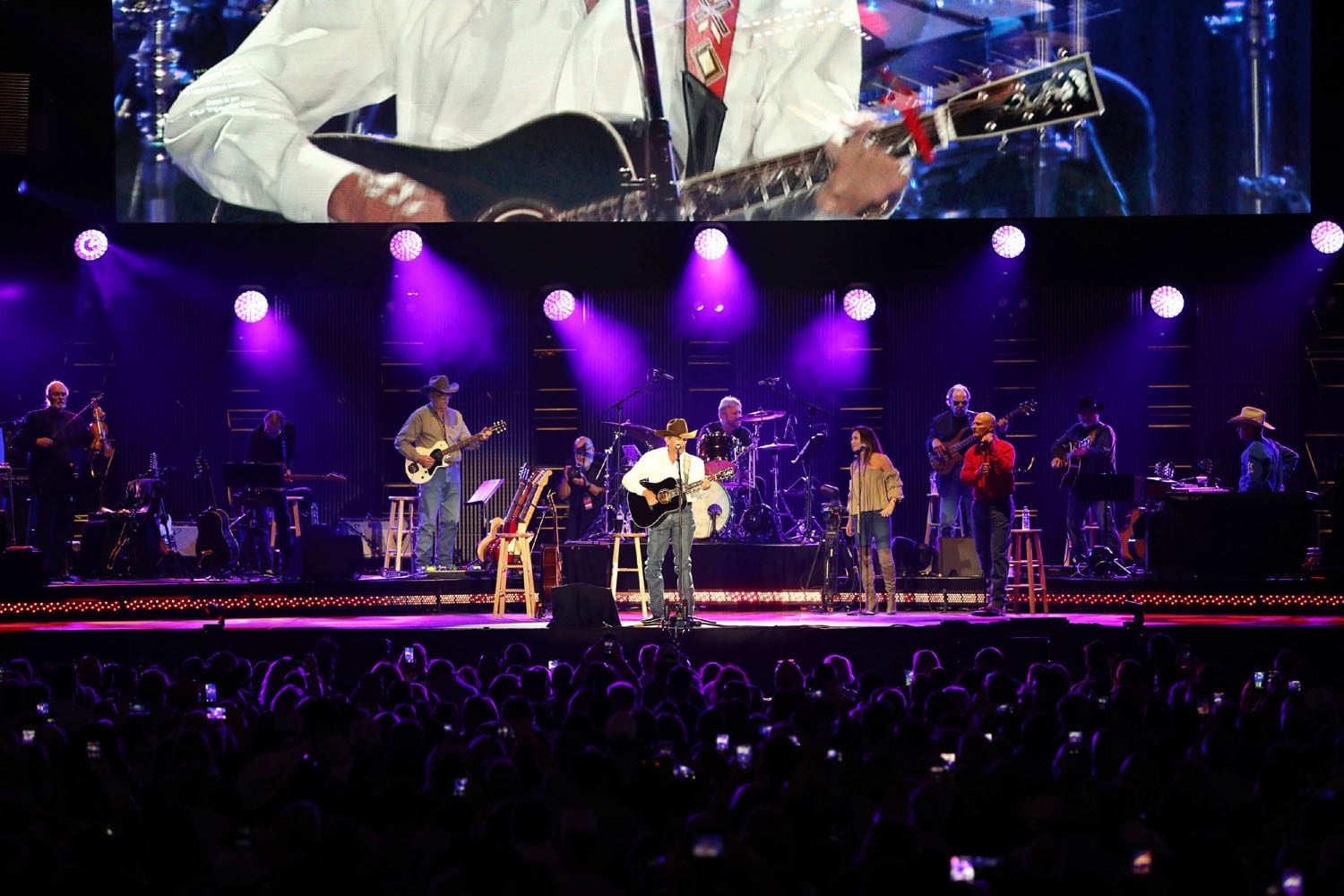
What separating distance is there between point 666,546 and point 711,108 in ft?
16.0

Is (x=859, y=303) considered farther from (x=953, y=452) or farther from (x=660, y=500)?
(x=660, y=500)

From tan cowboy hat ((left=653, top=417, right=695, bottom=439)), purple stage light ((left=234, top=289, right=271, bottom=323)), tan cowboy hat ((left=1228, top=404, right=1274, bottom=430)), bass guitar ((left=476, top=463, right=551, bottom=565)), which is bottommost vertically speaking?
bass guitar ((left=476, top=463, right=551, bottom=565))

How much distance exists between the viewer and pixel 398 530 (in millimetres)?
13727

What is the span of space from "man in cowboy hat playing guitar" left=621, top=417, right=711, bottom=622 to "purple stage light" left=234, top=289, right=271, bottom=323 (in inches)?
240

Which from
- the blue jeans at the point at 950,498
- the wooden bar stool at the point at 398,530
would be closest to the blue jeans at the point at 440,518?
the wooden bar stool at the point at 398,530

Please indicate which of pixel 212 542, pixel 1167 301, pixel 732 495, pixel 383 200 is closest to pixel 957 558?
pixel 732 495

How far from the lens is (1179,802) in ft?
14.1

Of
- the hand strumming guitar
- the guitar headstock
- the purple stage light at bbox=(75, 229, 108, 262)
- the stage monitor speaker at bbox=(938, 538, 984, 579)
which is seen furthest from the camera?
the purple stage light at bbox=(75, 229, 108, 262)

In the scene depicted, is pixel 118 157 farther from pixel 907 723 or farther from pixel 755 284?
pixel 907 723

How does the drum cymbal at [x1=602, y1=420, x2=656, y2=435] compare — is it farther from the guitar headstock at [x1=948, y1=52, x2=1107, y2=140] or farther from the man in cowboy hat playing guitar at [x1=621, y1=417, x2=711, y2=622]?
the guitar headstock at [x1=948, y1=52, x2=1107, y2=140]

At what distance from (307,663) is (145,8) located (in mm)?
8323

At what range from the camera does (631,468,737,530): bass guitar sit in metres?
10.7

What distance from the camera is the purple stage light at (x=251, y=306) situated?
15.0 metres

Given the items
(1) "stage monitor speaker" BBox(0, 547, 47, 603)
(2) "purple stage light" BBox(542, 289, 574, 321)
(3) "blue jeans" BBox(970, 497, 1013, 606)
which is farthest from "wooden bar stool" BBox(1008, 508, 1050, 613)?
(1) "stage monitor speaker" BBox(0, 547, 47, 603)
